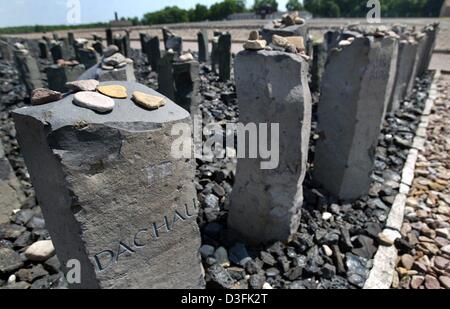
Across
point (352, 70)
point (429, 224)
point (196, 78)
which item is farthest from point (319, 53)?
point (429, 224)

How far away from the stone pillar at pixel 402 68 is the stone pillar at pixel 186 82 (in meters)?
5.10

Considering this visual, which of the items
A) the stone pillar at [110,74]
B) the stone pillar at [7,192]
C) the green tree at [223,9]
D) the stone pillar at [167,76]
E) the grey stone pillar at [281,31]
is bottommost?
the stone pillar at [7,192]

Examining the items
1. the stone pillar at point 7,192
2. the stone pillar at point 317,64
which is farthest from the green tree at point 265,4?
the stone pillar at point 7,192

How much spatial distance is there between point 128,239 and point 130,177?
460 millimetres

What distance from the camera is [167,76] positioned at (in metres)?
6.75

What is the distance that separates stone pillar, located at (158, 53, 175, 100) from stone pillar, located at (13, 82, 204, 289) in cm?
442

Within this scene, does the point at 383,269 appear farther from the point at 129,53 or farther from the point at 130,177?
the point at 129,53

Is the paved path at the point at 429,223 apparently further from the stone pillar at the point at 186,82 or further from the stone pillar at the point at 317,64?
the stone pillar at the point at 186,82

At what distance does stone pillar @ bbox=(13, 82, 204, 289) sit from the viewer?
1.80 metres

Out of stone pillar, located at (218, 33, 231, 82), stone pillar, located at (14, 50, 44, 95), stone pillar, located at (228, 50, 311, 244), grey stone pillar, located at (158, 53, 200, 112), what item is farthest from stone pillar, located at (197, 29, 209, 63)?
stone pillar, located at (228, 50, 311, 244)

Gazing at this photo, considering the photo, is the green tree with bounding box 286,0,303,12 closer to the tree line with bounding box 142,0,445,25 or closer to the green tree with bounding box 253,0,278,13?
the tree line with bounding box 142,0,445,25

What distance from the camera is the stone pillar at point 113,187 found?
1805mm
